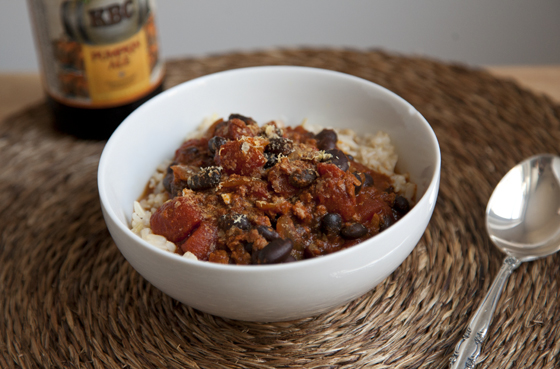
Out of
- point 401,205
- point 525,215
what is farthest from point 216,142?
point 525,215

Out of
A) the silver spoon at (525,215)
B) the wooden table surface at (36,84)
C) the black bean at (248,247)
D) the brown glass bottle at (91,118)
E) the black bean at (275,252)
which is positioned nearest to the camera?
the black bean at (275,252)

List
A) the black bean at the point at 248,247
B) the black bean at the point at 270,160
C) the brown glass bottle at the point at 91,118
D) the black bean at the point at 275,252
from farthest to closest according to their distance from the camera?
the brown glass bottle at the point at 91,118 → the black bean at the point at 270,160 → the black bean at the point at 248,247 → the black bean at the point at 275,252

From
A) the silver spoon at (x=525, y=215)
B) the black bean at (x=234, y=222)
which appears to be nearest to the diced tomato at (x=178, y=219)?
the black bean at (x=234, y=222)

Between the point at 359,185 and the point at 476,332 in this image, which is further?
the point at 359,185

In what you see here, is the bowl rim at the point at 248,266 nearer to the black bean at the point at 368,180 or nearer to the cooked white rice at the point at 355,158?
the cooked white rice at the point at 355,158

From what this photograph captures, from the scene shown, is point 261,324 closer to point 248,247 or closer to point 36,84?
point 248,247

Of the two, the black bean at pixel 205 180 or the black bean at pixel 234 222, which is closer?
the black bean at pixel 234 222
